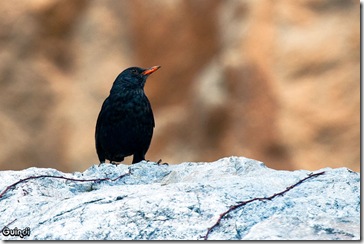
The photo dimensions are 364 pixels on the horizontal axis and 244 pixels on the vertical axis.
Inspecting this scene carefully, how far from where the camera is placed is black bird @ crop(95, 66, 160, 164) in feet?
18.3

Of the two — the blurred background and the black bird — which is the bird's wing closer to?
the black bird

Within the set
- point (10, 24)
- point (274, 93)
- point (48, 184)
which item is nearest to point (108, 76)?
point (10, 24)

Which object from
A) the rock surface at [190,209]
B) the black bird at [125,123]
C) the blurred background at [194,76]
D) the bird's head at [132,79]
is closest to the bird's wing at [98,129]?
the black bird at [125,123]

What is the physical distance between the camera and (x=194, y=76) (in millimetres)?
9484

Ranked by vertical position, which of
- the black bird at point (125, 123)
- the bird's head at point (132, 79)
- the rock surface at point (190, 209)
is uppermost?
the bird's head at point (132, 79)

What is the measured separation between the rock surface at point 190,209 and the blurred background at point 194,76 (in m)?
4.87

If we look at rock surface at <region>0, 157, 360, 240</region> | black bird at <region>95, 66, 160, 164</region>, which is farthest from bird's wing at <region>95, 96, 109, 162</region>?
rock surface at <region>0, 157, 360, 240</region>

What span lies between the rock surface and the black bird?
1.40 m

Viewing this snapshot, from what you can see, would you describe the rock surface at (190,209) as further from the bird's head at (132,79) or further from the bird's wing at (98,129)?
the bird's head at (132,79)

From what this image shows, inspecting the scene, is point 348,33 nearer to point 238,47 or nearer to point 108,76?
point 238,47

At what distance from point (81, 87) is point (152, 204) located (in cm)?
618

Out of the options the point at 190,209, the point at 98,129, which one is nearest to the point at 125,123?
the point at 98,129

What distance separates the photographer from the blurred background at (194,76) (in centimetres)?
903

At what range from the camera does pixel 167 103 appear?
9.59m
